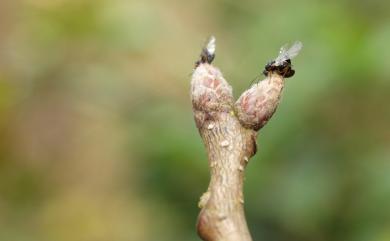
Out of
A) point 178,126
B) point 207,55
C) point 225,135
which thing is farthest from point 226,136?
point 178,126

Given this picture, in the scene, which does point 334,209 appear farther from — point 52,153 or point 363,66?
point 52,153

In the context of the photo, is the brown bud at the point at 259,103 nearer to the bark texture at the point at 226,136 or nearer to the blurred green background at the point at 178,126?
the bark texture at the point at 226,136

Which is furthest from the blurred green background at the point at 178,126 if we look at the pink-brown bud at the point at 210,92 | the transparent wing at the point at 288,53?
the pink-brown bud at the point at 210,92

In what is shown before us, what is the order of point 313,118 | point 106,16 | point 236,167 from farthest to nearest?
point 106,16, point 313,118, point 236,167

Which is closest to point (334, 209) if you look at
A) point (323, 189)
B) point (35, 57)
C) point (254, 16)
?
point (323, 189)

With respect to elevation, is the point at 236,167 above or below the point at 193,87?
below

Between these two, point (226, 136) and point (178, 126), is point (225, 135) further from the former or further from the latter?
point (178, 126)

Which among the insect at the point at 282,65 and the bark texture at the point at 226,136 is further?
the insect at the point at 282,65
